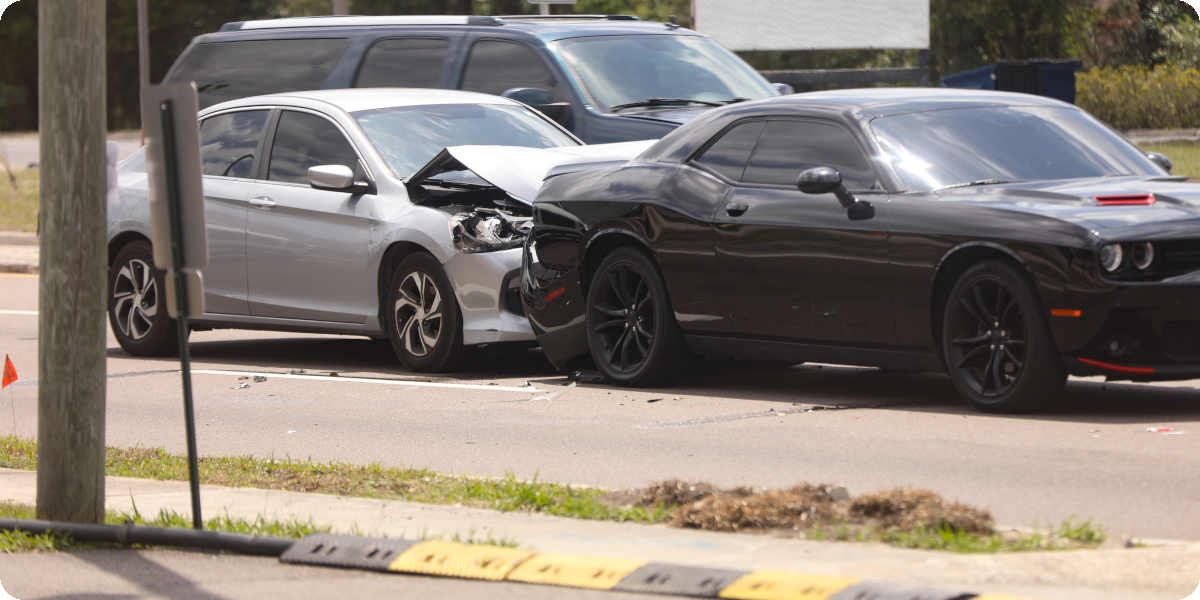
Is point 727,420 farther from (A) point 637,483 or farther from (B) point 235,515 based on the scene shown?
(B) point 235,515

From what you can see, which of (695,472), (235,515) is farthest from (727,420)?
(235,515)

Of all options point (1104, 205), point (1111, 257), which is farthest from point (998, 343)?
point (1104, 205)

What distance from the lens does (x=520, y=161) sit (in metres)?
13.0

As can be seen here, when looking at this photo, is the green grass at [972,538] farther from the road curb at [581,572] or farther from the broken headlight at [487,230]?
the broken headlight at [487,230]

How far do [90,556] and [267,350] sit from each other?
7.71 meters

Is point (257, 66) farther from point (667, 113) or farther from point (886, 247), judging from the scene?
point (886, 247)

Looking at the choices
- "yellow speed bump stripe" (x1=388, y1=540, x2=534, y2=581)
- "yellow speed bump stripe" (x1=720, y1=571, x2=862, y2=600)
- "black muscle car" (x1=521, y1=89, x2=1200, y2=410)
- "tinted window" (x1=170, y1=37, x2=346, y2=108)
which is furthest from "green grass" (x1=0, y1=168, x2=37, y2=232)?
"yellow speed bump stripe" (x1=720, y1=571, x2=862, y2=600)

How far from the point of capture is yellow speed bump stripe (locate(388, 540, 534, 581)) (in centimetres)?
675

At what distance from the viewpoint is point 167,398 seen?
12281mm

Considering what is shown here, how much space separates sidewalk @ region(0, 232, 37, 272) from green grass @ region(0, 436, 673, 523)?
1277cm

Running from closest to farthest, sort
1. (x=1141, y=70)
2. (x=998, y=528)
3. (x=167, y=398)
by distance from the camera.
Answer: (x=998, y=528)
(x=167, y=398)
(x=1141, y=70)

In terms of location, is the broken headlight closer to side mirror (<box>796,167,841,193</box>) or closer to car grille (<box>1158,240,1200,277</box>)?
side mirror (<box>796,167,841,193</box>)

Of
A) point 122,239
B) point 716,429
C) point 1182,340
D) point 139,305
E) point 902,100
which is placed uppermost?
point 902,100

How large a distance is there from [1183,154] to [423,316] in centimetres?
1818
